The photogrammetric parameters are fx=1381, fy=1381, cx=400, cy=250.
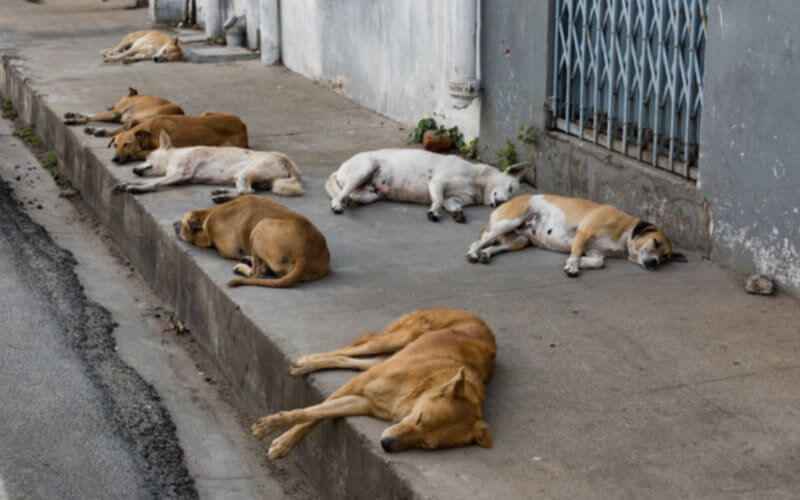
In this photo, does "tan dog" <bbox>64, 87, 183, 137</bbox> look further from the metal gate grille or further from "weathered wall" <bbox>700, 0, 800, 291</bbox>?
"weathered wall" <bbox>700, 0, 800, 291</bbox>

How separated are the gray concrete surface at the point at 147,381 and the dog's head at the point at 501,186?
7.65ft

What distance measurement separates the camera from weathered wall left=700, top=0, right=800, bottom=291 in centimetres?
723

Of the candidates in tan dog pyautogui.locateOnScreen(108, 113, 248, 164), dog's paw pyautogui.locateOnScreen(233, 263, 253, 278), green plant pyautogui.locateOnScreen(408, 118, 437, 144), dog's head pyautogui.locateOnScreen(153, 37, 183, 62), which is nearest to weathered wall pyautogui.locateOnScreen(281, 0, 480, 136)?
green plant pyautogui.locateOnScreen(408, 118, 437, 144)

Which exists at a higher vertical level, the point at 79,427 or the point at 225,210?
the point at 225,210

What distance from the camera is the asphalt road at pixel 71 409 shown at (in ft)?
19.8

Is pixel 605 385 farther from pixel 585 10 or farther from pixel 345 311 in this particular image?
pixel 585 10

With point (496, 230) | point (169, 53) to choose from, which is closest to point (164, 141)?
point (496, 230)

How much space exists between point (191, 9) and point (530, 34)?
35.5ft

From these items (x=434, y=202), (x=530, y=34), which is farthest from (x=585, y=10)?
(x=434, y=202)

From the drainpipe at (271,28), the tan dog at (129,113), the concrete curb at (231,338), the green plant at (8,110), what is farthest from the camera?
the drainpipe at (271,28)

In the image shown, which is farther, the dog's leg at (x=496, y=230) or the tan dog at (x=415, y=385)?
the dog's leg at (x=496, y=230)

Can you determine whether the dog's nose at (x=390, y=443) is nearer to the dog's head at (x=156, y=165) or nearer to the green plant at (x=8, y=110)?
the dog's head at (x=156, y=165)

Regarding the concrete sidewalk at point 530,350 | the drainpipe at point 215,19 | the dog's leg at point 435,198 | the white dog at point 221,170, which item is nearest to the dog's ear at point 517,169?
the concrete sidewalk at point 530,350

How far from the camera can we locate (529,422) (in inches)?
221
